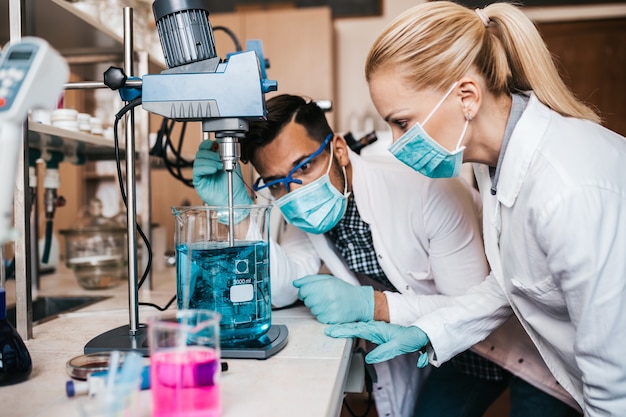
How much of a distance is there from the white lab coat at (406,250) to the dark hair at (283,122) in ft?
0.45

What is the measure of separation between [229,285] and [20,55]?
0.52m

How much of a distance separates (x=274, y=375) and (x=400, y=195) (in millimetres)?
751

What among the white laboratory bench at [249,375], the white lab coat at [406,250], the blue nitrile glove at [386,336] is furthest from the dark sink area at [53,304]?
the blue nitrile glove at [386,336]

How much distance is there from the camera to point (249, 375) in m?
0.82

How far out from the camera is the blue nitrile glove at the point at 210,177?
1.37 m

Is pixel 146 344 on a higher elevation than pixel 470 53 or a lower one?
lower

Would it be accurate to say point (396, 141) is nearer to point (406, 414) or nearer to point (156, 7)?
point (156, 7)

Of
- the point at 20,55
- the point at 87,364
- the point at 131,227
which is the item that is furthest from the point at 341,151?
the point at 20,55

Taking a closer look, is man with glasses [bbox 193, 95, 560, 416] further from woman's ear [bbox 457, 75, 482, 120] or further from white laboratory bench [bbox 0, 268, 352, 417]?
woman's ear [bbox 457, 75, 482, 120]

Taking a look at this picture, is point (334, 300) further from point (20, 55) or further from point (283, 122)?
point (20, 55)

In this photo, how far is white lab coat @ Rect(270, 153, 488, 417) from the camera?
1.37 m

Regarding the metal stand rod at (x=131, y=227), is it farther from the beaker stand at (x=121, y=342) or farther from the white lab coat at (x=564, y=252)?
the white lab coat at (x=564, y=252)

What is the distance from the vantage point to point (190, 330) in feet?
2.01

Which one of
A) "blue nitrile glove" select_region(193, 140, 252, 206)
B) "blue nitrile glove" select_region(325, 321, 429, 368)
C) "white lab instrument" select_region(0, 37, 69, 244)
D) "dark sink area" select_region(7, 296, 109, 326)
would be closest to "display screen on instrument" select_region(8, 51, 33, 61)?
"white lab instrument" select_region(0, 37, 69, 244)
